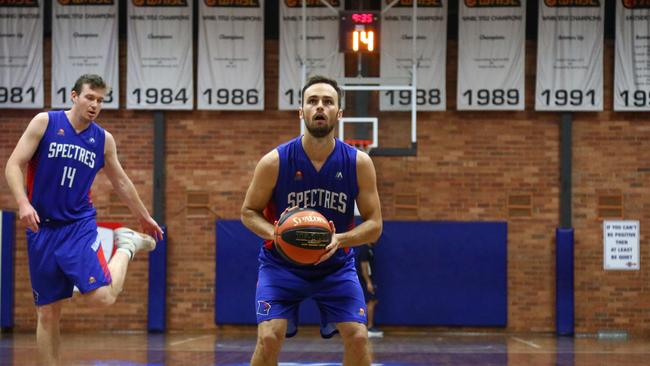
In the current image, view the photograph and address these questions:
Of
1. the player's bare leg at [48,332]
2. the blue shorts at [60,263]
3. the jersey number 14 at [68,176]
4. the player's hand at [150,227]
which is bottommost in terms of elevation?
the player's bare leg at [48,332]

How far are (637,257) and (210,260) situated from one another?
6.94 meters

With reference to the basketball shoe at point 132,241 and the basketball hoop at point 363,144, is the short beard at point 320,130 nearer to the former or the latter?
the basketball shoe at point 132,241

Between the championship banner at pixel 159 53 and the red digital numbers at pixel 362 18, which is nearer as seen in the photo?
the red digital numbers at pixel 362 18

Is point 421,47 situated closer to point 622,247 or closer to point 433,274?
point 433,274

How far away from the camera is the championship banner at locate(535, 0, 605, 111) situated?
14.1 metres

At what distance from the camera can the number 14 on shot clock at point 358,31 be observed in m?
12.6

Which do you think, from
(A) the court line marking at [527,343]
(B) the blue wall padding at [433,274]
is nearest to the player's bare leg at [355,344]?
(A) the court line marking at [527,343]

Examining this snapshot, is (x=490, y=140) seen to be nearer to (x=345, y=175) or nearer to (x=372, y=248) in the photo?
(x=372, y=248)

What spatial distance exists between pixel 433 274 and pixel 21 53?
7569 mm

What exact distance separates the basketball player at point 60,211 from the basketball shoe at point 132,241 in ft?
1.56

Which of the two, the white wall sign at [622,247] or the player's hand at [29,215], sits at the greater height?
the player's hand at [29,215]

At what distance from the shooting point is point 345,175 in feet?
17.5

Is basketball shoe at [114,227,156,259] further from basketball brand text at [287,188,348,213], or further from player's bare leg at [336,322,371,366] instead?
player's bare leg at [336,322,371,366]

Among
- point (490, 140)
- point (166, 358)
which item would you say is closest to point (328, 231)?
point (166, 358)
